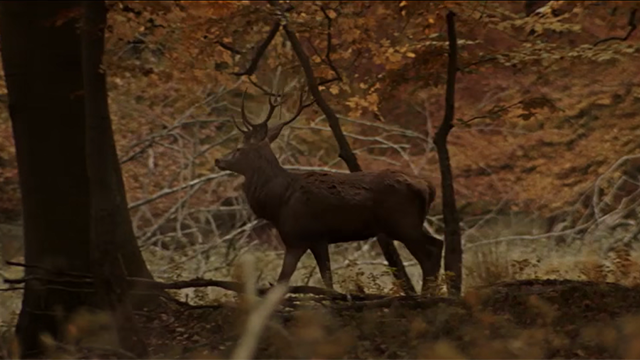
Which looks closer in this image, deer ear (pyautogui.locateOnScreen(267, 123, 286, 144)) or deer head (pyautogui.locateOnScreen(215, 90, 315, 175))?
deer head (pyautogui.locateOnScreen(215, 90, 315, 175))

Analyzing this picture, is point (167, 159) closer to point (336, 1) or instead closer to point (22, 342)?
point (336, 1)

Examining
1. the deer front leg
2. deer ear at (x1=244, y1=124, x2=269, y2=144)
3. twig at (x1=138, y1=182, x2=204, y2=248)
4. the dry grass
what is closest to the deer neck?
deer ear at (x1=244, y1=124, x2=269, y2=144)

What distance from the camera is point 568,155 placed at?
1091 cm

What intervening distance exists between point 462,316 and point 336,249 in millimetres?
8503

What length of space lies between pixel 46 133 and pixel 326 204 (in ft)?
6.83

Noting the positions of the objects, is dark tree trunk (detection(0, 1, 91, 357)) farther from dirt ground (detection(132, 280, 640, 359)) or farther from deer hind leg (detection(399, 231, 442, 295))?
deer hind leg (detection(399, 231, 442, 295))

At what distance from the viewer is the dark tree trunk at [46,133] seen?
6.51 meters

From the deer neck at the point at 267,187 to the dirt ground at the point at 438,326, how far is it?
112cm

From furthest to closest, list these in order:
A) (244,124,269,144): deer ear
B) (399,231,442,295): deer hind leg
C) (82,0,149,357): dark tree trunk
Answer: (244,124,269,144): deer ear → (399,231,442,295): deer hind leg → (82,0,149,357): dark tree trunk

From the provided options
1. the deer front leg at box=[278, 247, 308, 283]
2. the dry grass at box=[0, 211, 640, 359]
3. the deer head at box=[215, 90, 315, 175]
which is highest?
the deer head at box=[215, 90, 315, 175]

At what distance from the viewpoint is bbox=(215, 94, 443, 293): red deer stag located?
6949 mm

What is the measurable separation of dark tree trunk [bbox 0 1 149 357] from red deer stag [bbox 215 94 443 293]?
3.86ft

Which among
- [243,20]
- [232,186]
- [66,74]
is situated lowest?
[232,186]

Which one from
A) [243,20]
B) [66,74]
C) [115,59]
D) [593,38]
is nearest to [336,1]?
[243,20]
